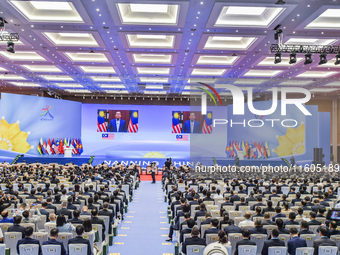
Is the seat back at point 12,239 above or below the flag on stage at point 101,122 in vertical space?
below

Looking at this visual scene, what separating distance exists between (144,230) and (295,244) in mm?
5684

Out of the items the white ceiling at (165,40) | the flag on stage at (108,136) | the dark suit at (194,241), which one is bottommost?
the dark suit at (194,241)

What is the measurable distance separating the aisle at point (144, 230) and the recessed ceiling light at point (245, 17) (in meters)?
8.28

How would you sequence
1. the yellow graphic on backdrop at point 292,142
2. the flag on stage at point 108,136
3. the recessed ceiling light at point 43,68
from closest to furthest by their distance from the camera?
the recessed ceiling light at point 43,68 < the yellow graphic on backdrop at point 292,142 < the flag on stage at point 108,136

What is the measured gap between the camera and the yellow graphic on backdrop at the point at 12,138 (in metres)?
27.2

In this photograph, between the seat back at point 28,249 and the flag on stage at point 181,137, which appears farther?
the flag on stage at point 181,137

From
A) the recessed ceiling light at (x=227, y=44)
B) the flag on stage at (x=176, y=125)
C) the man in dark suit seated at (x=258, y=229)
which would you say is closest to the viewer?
the man in dark suit seated at (x=258, y=229)

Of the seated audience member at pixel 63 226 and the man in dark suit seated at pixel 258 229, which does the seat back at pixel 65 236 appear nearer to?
the seated audience member at pixel 63 226

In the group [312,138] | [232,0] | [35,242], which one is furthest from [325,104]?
[35,242]

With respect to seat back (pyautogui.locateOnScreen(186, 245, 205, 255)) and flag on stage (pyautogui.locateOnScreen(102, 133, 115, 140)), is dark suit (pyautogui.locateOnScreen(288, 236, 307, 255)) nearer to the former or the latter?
seat back (pyautogui.locateOnScreen(186, 245, 205, 255))

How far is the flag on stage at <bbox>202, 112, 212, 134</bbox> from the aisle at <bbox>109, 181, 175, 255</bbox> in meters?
13.8

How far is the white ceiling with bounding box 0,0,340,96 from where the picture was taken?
12867 millimetres

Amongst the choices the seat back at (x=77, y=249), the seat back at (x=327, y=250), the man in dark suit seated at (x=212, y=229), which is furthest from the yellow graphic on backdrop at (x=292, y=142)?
the seat back at (x=77, y=249)

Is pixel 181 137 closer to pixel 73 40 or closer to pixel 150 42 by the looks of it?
pixel 150 42
